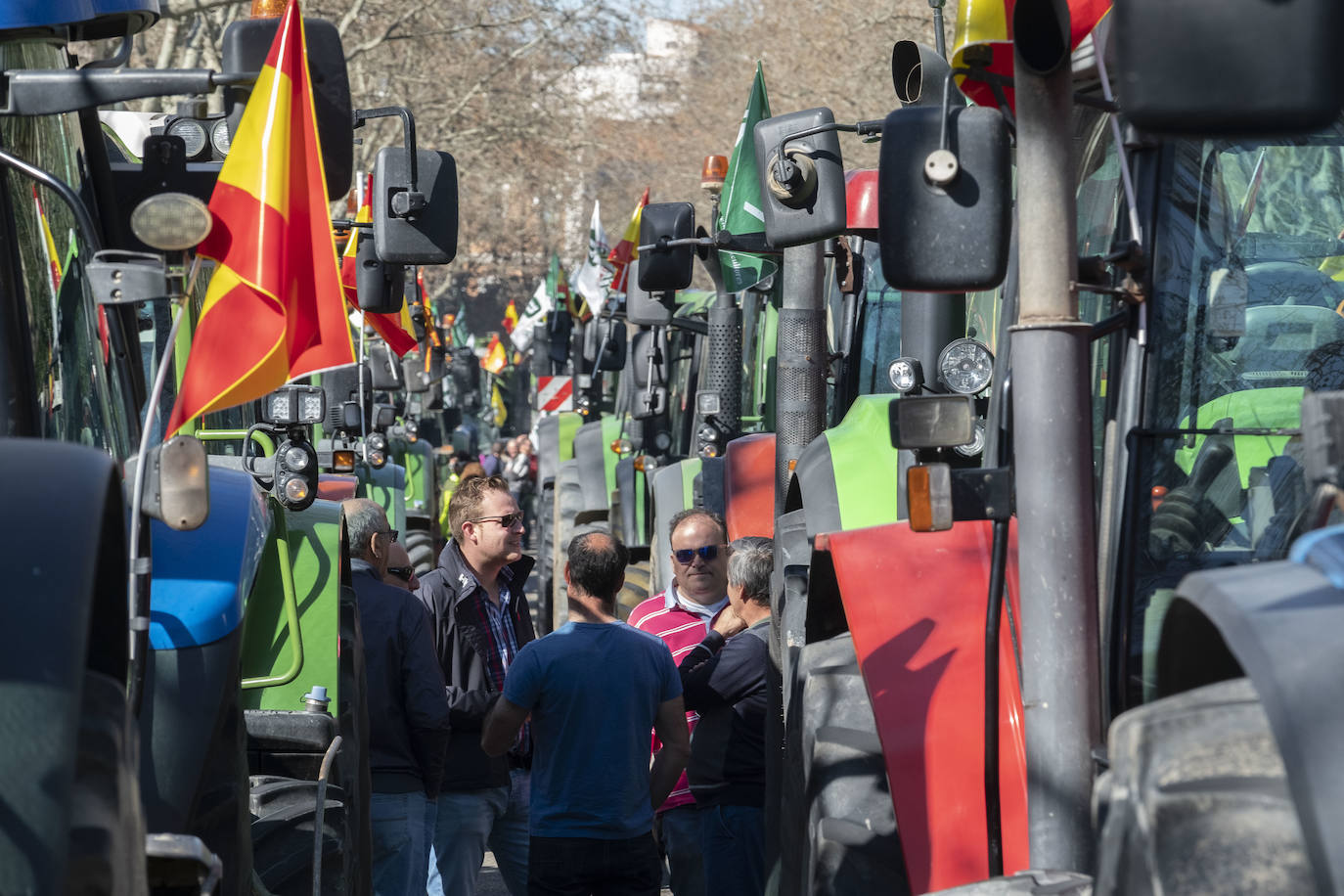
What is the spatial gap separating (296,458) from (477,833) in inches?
57.8

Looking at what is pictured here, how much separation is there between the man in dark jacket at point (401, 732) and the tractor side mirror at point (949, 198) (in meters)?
3.01

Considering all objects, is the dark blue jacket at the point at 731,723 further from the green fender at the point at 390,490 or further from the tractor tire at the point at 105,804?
the green fender at the point at 390,490

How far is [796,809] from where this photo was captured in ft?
14.4

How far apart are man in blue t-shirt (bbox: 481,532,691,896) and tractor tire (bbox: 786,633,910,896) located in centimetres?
116

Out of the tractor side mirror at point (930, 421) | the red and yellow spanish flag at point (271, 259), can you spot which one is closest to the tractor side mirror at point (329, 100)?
the red and yellow spanish flag at point (271, 259)

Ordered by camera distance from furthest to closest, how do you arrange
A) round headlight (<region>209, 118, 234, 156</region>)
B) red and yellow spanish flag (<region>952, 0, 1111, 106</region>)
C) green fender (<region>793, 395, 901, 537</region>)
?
round headlight (<region>209, 118, 234, 156</region>), green fender (<region>793, 395, 901, 537</region>), red and yellow spanish flag (<region>952, 0, 1111, 106</region>)

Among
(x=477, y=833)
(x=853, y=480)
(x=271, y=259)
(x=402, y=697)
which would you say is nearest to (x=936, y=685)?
(x=271, y=259)

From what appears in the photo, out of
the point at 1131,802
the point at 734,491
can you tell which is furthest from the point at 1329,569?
the point at 734,491

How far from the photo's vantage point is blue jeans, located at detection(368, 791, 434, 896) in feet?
19.3

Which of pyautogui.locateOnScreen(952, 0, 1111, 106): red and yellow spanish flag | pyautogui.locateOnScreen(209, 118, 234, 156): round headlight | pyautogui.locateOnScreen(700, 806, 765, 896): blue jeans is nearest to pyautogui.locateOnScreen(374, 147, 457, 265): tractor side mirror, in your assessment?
pyautogui.locateOnScreen(209, 118, 234, 156): round headlight

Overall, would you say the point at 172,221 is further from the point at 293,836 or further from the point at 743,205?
the point at 743,205

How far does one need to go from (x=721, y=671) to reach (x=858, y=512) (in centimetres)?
75

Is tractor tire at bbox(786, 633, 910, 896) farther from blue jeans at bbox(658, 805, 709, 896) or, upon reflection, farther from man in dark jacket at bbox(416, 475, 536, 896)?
man in dark jacket at bbox(416, 475, 536, 896)

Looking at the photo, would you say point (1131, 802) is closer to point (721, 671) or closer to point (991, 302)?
point (991, 302)
